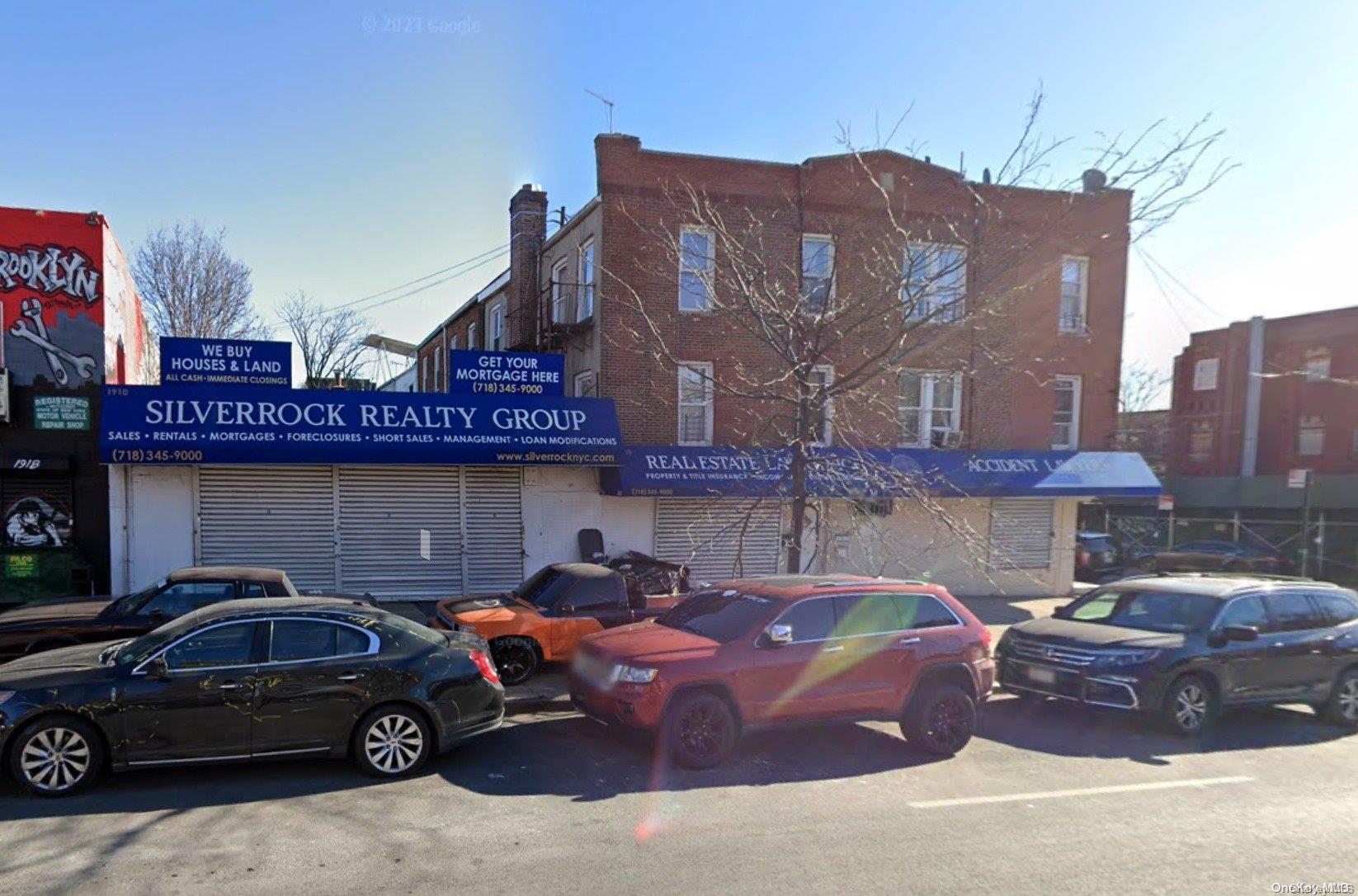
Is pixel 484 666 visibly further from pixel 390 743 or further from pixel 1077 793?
pixel 1077 793

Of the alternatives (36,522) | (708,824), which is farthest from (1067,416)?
(36,522)

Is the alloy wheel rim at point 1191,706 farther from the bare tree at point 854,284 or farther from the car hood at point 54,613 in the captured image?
the car hood at point 54,613

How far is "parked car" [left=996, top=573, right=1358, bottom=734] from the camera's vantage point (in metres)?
8.70

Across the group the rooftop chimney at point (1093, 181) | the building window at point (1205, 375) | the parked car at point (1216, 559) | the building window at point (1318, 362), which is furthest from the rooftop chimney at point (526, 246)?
the building window at point (1205, 375)

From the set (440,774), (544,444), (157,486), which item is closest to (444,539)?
(544,444)

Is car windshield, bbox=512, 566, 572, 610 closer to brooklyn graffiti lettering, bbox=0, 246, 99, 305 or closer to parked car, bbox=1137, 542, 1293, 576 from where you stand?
brooklyn graffiti lettering, bbox=0, 246, 99, 305

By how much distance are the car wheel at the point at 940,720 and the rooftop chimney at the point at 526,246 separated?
14431 millimetres

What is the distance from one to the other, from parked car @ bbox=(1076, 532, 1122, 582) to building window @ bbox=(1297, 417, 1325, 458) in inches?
589

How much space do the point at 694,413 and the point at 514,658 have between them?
308 inches

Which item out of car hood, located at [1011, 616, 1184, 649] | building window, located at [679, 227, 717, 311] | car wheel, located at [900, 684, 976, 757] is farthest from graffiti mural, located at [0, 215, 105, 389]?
car hood, located at [1011, 616, 1184, 649]

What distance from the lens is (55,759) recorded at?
19.4 ft

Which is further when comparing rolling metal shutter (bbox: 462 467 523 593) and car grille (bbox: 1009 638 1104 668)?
rolling metal shutter (bbox: 462 467 523 593)

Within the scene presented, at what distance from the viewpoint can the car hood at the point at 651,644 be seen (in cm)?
720

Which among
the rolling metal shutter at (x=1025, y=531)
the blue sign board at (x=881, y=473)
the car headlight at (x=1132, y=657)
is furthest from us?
the rolling metal shutter at (x=1025, y=531)
